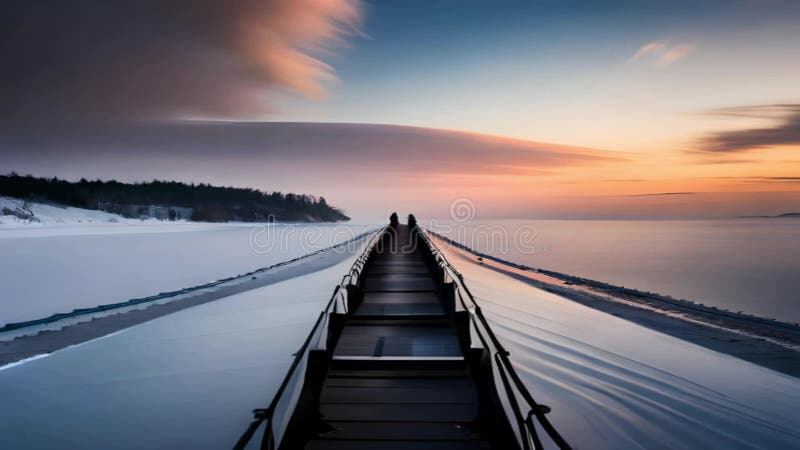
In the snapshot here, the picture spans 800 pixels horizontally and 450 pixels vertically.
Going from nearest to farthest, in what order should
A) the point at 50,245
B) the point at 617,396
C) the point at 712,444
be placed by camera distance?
the point at 712,444 → the point at 617,396 → the point at 50,245

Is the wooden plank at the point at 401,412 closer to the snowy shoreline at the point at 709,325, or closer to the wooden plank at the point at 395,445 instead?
the wooden plank at the point at 395,445

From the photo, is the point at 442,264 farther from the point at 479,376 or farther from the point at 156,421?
the point at 156,421

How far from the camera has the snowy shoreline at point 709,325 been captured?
10641 millimetres

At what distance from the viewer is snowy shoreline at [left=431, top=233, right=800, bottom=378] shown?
34.9 feet

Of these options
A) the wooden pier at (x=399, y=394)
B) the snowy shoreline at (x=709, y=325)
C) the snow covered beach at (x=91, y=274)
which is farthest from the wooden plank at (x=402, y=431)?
the snow covered beach at (x=91, y=274)

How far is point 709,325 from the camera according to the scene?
14.0m

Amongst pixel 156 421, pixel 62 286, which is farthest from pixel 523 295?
pixel 62 286

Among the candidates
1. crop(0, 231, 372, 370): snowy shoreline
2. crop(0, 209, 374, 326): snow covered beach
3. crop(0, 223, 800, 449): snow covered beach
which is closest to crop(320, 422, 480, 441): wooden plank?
crop(0, 223, 800, 449): snow covered beach

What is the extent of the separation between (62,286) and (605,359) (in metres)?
20.4

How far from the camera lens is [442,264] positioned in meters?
10.6

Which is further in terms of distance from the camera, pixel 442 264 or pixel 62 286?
pixel 62 286

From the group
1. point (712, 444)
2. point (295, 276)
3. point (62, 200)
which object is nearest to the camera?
point (712, 444)

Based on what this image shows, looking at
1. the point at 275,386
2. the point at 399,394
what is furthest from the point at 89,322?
the point at 399,394

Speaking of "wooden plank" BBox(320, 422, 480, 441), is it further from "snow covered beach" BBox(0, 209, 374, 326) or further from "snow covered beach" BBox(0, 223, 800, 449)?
"snow covered beach" BBox(0, 209, 374, 326)
